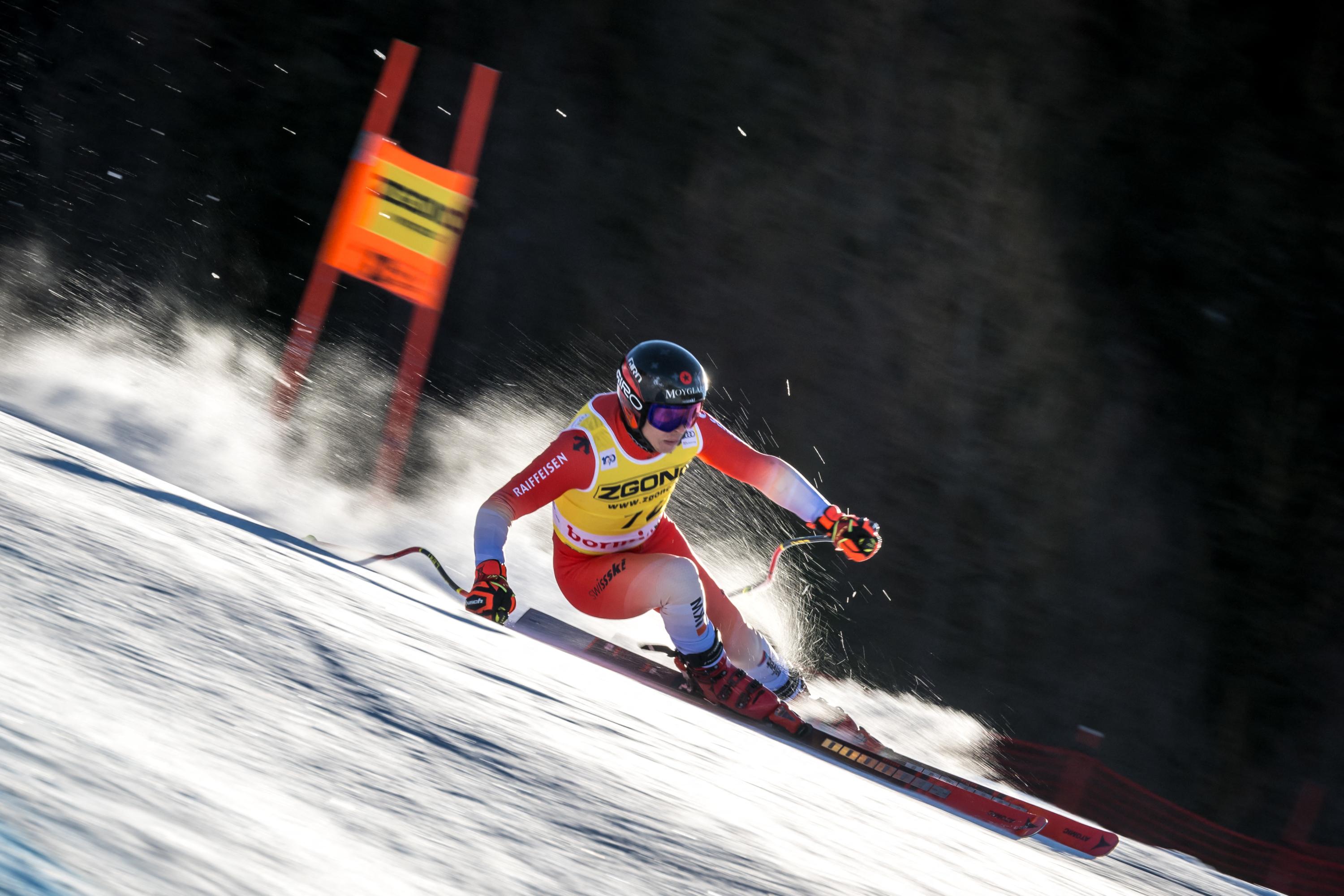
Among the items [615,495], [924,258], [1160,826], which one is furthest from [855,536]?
[1160,826]

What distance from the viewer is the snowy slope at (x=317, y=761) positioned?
98cm

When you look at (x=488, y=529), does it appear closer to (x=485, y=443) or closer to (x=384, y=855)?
(x=384, y=855)

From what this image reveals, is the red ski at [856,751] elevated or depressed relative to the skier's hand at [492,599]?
depressed

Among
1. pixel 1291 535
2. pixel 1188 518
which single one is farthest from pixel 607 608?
pixel 1291 535

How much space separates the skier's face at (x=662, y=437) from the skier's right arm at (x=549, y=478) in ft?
0.81

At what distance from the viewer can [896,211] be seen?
8.09 meters

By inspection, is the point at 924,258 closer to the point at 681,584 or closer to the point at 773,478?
the point at 773,478

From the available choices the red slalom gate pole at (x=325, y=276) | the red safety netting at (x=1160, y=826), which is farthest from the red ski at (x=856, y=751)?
the red slalom gate pole at (x=325, y=276)

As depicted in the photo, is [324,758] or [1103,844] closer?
[324,758]

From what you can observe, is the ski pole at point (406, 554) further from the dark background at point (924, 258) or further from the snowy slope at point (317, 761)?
the dark background at point (924, 258)

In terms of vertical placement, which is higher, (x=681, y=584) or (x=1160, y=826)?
(x=681, y=584)

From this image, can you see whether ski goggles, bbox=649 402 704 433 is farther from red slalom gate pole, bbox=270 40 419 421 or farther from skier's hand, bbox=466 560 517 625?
red slalom gate pole, bbox=270 40 419 421

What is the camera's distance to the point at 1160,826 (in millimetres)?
7121

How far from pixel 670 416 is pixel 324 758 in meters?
3.03
